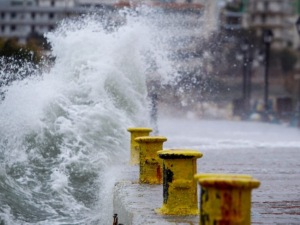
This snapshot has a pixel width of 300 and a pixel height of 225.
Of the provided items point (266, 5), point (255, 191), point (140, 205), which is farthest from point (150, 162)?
point (266, 5)

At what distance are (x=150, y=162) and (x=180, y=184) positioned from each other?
143 centimetres

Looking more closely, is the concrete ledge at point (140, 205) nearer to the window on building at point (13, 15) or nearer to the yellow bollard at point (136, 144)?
the yellow bollard at point (136, 144)

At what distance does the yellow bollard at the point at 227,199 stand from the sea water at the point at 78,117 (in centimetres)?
254

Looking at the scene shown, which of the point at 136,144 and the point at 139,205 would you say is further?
the point at 136,144

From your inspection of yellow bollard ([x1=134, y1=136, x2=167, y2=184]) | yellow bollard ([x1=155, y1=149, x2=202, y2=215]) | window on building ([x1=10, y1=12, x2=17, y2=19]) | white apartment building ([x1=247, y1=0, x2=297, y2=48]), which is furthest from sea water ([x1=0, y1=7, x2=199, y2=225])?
window on building ([x1=10, y1=12, x2=17, y2=19])

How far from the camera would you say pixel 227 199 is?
313 cm

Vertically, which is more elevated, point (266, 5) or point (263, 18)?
point (266, 5)

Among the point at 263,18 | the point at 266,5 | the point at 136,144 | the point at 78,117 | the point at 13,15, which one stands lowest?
the point at 136,144

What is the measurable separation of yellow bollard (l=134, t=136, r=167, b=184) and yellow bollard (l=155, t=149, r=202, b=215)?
1383 millimetres

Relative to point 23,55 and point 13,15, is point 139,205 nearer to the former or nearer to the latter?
point 23,55

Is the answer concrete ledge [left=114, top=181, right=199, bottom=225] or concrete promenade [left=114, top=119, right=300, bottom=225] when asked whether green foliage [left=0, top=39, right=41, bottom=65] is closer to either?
concrete promenade [left=114, top=119, right=300, bottom=225]

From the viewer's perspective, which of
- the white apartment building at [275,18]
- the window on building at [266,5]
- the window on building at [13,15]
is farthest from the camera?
the window on building at [13,15]

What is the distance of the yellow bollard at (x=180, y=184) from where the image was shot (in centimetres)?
445

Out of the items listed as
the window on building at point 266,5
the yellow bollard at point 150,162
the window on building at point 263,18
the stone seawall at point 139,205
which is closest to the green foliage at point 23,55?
the yellow bollard at point 150,162
